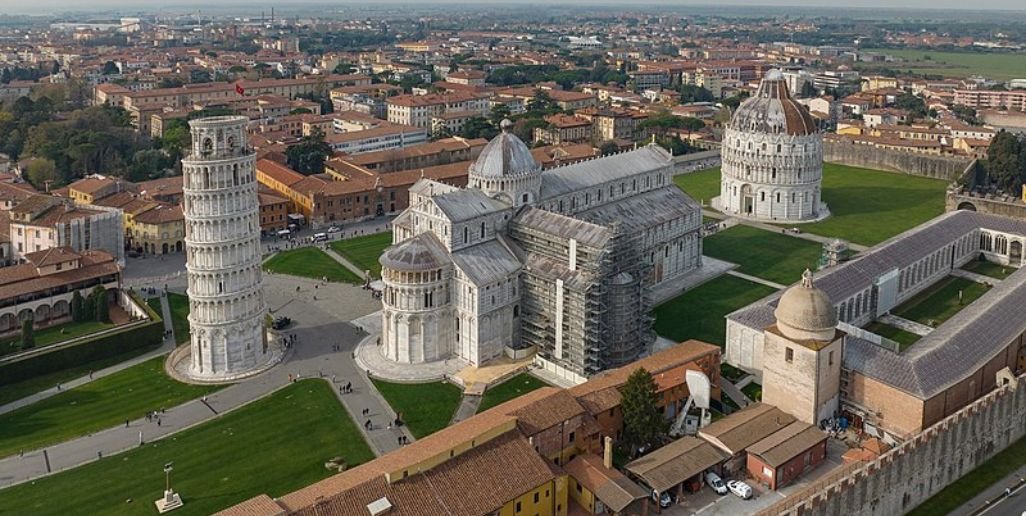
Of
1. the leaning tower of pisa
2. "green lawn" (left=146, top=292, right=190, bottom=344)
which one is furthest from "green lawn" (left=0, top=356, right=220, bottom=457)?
"green lawn" (left=146, top=292, right=190, bottom=344)

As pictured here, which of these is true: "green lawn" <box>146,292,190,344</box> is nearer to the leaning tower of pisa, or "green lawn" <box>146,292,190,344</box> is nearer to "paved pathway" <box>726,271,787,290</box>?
the leaning tower of pisa

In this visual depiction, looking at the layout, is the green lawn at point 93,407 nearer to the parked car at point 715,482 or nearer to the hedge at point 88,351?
the hedge at point 88,351

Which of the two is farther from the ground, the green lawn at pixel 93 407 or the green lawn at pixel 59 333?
the green lawn at pixel 59 333

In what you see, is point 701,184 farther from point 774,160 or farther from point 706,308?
point 706,308

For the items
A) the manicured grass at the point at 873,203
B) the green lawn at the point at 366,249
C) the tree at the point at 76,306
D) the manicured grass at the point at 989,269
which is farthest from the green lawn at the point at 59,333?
the manicured grass at the point at 989,269

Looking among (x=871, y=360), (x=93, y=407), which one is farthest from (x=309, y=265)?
(x=871, y=360)

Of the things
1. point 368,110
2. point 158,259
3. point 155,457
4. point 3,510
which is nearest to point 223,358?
point 155,457

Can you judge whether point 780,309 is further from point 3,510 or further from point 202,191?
point 3,510
